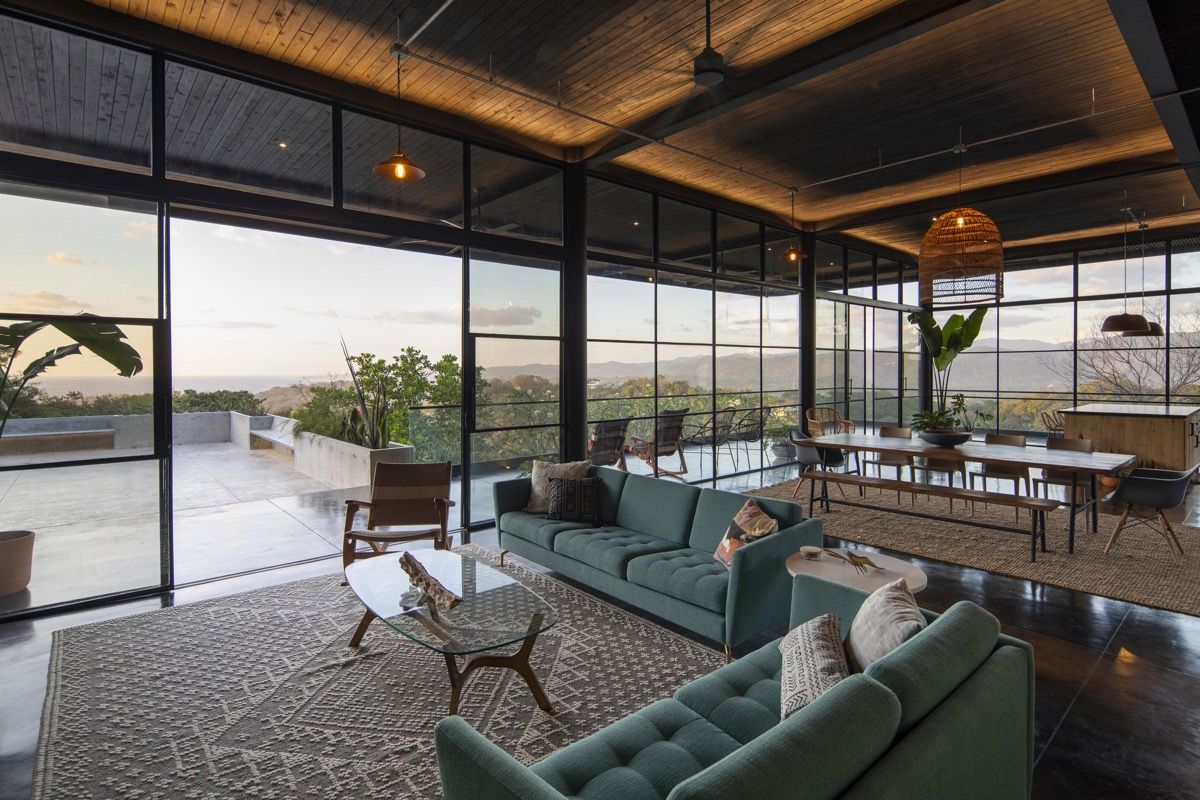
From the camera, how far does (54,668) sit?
10.4 feet

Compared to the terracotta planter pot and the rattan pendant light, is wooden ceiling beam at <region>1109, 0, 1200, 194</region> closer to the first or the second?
the rattan pendant light

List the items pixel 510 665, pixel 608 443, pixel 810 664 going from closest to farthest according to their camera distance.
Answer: pixel 810 664 → pixel 510 665 → pixel 608 443

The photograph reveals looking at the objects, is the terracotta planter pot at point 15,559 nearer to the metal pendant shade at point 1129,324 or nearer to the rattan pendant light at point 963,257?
the rattan pendant light at point 963,257

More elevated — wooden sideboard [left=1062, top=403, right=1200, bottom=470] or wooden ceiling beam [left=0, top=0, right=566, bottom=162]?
wooden ceiling beam [left=0, top=0, right=566, bottom=162]

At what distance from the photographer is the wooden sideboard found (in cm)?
717

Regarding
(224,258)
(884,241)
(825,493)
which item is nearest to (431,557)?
(825,493)

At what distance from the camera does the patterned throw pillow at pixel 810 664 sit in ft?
5.86

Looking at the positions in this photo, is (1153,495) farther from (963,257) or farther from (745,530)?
(745,530)

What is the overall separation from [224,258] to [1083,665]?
10863 millimetres

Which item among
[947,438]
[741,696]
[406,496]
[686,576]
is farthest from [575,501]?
[947,438]

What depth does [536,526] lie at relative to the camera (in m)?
4.55

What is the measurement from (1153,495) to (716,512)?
3.61 meters

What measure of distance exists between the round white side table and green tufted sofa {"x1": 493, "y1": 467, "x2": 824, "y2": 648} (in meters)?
0.20

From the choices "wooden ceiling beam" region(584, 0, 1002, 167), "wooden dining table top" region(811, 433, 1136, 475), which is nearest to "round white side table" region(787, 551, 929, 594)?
"wooden dining table top" region(811, 433, 1136, 475)
